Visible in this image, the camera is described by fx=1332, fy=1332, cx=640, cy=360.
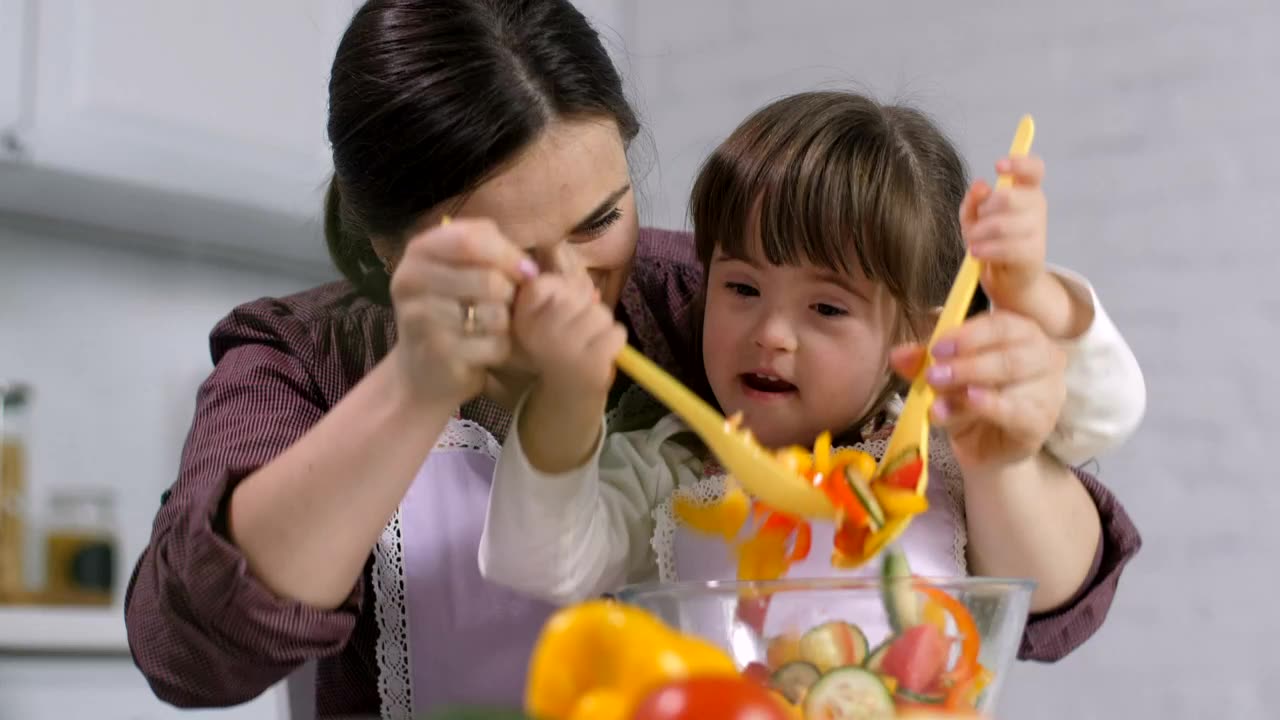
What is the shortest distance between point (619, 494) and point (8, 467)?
60.3 inches

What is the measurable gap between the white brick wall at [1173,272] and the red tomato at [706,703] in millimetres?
1620

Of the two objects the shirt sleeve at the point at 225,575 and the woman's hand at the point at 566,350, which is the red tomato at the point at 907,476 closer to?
the woman's hand at the point at 566,350

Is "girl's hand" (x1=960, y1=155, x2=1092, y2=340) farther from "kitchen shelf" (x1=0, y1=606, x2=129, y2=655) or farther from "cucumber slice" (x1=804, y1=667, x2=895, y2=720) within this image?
"kitchen shelf" (x1=0, y1=606, x2=129, y2=655)

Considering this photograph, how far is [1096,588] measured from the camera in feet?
3.03

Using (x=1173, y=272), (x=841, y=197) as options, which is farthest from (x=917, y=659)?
(x=1173, y=272)

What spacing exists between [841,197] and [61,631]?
132 cm

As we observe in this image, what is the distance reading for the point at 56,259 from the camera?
2.23m

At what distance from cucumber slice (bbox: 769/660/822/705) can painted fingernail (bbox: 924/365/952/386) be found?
203mm

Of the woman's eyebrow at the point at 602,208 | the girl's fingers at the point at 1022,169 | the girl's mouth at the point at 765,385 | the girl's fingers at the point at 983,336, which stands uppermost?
the girl's fingers at the point at 1022,169

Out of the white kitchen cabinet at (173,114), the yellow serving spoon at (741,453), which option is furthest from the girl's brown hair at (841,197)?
the white kitchen cabinet at (173,114)

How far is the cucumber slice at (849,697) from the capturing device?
52 cm

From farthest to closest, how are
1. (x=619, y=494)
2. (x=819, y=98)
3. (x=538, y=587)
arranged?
1. (x=819, y=98)
2. (x=619, y=494)
3. (x=538, y=587)

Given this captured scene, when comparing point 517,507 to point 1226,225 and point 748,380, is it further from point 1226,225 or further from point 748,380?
point 1226,225

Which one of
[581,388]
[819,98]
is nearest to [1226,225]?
[819,98]
